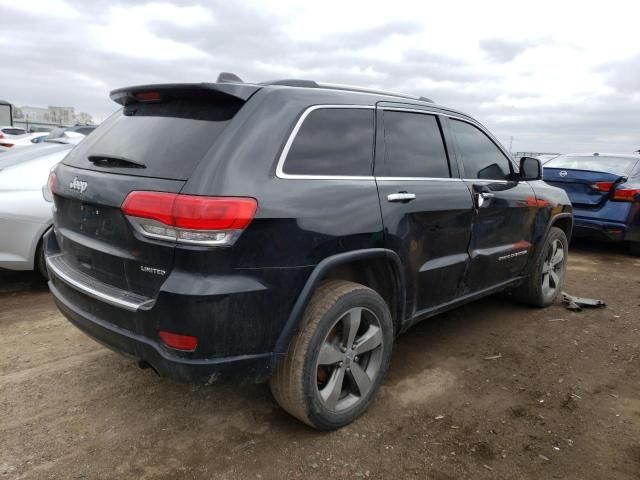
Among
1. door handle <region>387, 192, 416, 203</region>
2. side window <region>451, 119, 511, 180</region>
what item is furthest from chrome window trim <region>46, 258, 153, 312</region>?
side window <region>451, 119, 511, 180</region>

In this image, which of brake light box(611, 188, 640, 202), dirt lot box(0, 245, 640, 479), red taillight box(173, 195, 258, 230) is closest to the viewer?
red taillight box(173, 195, 258, 230)

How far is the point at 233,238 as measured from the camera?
211 centimetres

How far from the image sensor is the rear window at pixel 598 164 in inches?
289

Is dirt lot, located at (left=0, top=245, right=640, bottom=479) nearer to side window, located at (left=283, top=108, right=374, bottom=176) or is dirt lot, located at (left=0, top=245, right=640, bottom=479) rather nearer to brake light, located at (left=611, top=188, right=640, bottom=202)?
side window, located at (left=283, top=108, right=374, bottom=176)

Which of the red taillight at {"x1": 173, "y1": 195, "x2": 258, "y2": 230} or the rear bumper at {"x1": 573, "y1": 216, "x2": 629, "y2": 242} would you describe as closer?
the red taillight at {"x1": 173, "y1": 195, "x2": 258, "y2": 230}

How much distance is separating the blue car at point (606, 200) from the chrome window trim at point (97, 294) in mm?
6649

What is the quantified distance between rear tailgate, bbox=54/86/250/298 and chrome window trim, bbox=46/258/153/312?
0.05 meters

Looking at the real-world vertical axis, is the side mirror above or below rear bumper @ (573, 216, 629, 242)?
above

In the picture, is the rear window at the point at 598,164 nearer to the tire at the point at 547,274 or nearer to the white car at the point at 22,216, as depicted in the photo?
the tire at the point at 547,274

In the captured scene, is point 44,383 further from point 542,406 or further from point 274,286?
point 542,406

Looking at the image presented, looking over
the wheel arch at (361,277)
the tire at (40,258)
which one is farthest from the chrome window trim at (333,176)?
the tire at (40,258)

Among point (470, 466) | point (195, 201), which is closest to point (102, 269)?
point (195, 201)

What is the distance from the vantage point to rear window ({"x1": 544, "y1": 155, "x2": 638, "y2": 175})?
735 centimetres

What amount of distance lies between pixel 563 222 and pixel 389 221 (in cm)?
299
